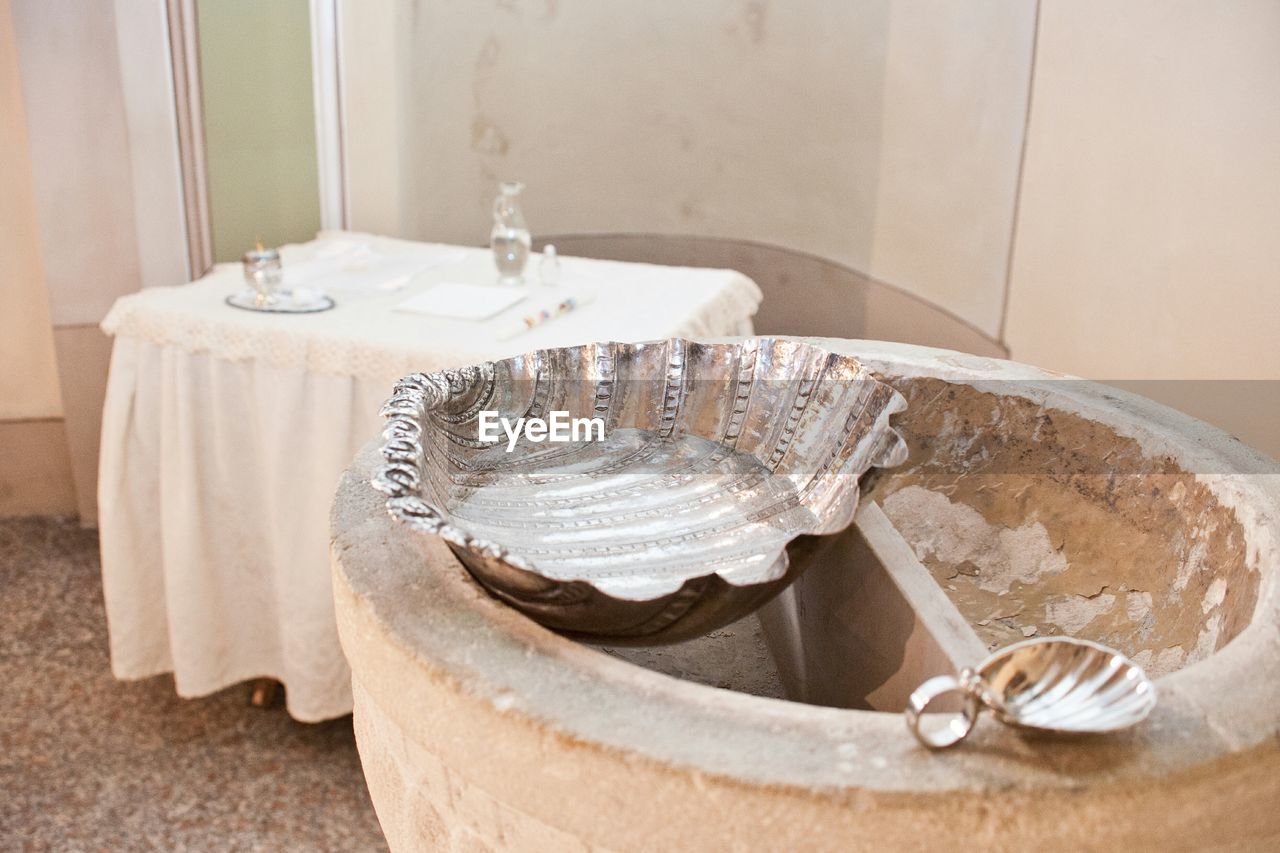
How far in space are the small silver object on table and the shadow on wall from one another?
172 centimetres

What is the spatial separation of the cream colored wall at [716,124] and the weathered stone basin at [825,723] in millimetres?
2194

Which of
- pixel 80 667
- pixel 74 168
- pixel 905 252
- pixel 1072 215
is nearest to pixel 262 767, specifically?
pixel 80 667

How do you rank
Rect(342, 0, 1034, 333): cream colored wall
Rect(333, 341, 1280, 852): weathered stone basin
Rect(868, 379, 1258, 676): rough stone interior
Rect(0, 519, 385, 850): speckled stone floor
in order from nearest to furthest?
Rect(333, 341, 1280, 852): weathered stone basin < Rect(868, 379, 1258, 676): rough stone interior < Rect(0, 519, 385, 850): speckled stone floor < Rect(342, 0, 1034, 333): cream colored wall

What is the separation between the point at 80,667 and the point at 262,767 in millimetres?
623

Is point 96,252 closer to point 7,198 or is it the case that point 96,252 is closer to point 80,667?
point 7,198

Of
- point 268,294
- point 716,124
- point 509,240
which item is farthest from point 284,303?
point 716,124

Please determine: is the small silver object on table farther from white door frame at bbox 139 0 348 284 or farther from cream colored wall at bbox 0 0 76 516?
cream colored wall at bbox 0 0 76 516

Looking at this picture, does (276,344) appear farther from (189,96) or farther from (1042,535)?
(1042,535)

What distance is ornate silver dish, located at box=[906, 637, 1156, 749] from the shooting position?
751mm

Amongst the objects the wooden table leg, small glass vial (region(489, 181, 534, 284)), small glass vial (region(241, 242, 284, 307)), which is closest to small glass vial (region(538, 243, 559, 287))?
small glass vial (region(489, 181, 534, 284))

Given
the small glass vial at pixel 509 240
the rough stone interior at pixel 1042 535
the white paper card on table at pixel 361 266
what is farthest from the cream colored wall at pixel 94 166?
the rough stone interior at pixel 1042 535

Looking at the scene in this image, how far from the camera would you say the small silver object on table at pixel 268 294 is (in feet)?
7.74

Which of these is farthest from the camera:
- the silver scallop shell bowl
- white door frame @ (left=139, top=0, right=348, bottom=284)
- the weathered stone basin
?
white door frame @ (left=139, top=0, right=348, bottom=284)

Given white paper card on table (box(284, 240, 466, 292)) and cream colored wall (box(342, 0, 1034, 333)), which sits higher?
cream colored wall (box(342, 0, 1034, 333))
